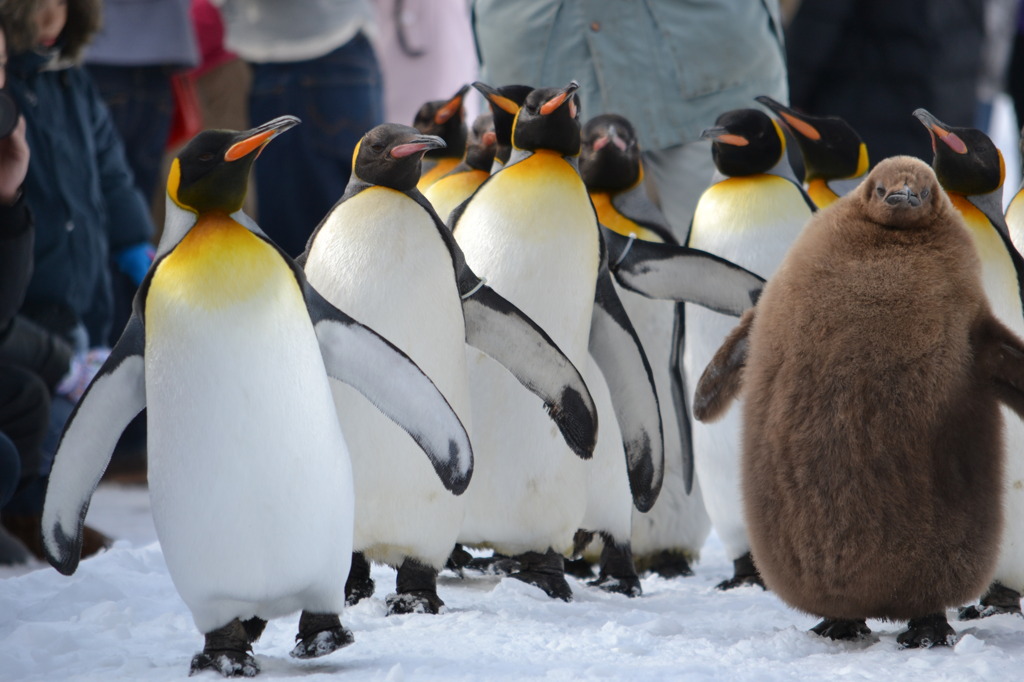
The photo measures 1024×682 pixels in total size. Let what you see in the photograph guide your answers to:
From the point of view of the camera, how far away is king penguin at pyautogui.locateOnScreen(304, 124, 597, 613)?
8.27 feet

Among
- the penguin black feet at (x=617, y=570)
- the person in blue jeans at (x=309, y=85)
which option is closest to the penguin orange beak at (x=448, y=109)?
the penguin black feet at (x=617, y=570)

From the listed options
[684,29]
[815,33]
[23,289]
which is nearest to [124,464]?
[23,289]

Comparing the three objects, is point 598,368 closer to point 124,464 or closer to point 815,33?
point 124,464

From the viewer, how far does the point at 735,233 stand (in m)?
3.05

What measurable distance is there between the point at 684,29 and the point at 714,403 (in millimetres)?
1599

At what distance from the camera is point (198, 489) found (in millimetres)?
2049

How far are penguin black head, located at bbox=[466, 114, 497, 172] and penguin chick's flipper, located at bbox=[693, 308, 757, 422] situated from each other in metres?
1.10

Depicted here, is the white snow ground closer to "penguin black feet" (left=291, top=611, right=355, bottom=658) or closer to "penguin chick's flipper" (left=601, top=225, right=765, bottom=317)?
"penguin black feet" (left=291, top=611, right=355, bottom=658)

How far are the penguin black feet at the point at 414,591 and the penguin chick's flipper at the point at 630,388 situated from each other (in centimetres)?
45

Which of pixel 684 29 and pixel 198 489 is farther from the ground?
pixel 684 29

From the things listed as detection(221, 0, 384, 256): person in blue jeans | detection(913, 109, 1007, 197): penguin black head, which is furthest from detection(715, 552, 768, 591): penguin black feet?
detection(221, 0, 384, 256): person in blue jeans

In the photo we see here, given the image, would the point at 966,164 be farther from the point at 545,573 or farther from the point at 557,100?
the point at 545,573

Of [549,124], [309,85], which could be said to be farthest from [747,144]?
[309,85]

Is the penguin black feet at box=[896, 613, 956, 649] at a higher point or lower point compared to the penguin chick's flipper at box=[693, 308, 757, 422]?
lower
